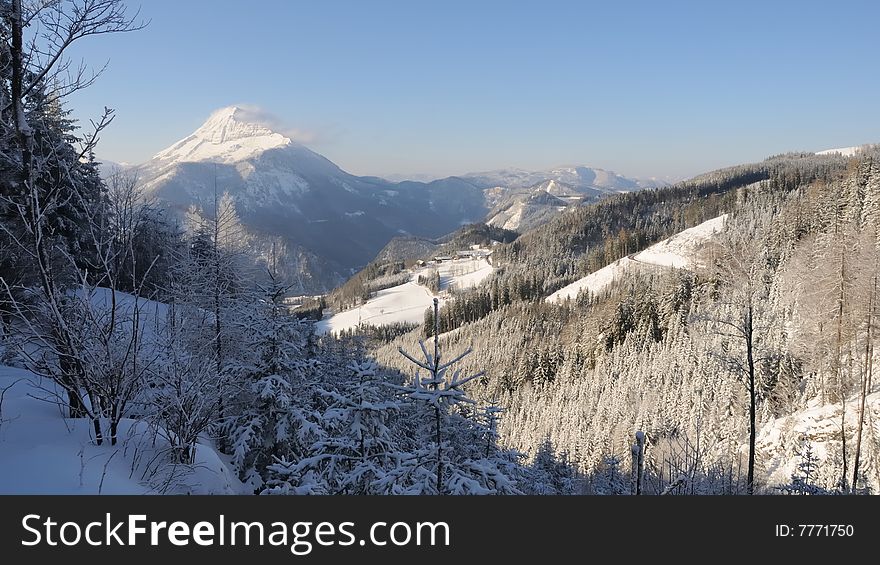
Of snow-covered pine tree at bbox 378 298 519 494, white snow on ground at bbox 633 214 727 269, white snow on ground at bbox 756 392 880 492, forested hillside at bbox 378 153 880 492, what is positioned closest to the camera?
snow-covered pine tree at bbox 378 298 519 494

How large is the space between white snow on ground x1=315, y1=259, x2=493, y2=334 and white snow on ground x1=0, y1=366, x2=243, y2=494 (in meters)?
128

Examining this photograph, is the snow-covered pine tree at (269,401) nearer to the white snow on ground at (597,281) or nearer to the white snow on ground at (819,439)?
the white snow on ground at (819,439)

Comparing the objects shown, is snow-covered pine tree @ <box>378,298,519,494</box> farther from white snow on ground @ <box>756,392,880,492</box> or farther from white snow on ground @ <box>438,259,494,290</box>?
white snow on ground @ <box>438,259,494,290</box>

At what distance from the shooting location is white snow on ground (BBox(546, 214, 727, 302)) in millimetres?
113275

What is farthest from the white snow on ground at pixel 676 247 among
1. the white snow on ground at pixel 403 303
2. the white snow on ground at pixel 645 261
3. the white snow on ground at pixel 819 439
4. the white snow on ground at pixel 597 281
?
the white snow on ground at pixel 819 439

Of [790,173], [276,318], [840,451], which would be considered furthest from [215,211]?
[790,173]

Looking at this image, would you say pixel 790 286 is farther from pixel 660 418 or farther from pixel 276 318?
pixel 276 318

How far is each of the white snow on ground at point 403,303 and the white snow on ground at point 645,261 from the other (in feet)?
140

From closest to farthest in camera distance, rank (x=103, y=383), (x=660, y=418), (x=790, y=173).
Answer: (x=103, y=383)
(x=660, y=418)
(x=790, y=173)

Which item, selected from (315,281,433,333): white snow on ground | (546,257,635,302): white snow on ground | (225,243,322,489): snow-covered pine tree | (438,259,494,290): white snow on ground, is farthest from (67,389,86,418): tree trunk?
(438,259,494,290): white snow on ground

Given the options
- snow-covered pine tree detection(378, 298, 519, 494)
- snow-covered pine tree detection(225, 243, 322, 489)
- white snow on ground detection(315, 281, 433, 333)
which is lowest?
white snow on ground detection(315, 281, 433, 333)

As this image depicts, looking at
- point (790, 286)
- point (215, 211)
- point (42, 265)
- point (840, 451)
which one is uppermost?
point (215, 211)
